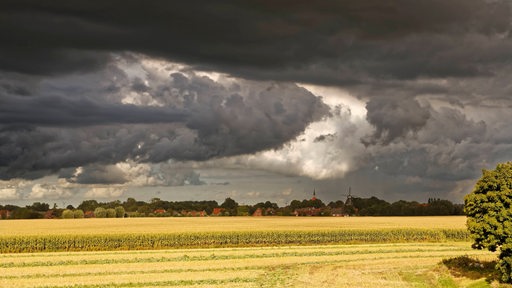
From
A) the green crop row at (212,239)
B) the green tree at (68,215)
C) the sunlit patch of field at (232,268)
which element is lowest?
the sunlit patch of field at (232,268)

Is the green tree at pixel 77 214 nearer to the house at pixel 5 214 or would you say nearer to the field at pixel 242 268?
the house at pixel 5 214

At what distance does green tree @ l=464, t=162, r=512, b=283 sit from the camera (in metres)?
45.5

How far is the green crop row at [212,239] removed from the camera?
76562 mm

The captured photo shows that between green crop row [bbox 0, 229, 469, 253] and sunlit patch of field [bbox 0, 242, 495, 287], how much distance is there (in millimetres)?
4931

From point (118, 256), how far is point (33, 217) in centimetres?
11955

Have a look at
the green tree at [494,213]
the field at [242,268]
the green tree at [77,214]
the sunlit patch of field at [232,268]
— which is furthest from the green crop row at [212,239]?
the green tree at [77,214]

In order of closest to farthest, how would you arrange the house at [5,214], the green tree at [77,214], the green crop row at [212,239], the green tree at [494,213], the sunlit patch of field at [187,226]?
the green tree at [494,213] → the green crop row at [212,239] → the sunlit patch of field at [187,226] → the green tree at [77,214] → the house at [5,214]

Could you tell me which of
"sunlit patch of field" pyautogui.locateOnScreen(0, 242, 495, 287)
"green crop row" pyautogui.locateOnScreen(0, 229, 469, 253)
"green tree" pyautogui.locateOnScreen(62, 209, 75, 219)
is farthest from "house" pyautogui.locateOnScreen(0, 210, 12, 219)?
"sunlit patch of field" pyautogui.locateOnScreen(0, 242, 495, 287)

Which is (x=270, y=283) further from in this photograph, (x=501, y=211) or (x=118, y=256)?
(x=118, y=256)

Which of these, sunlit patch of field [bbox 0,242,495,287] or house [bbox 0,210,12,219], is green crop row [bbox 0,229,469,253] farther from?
house [bbox 0,210,12,219]

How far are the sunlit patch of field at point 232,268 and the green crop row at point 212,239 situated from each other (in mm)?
4931

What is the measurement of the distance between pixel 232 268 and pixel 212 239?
2676cm

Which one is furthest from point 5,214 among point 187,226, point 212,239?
point 212,239

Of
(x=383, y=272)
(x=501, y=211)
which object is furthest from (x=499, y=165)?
(x=383, y=272)
